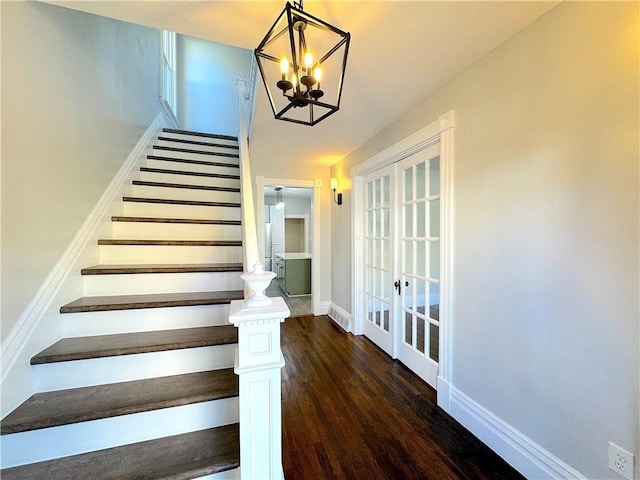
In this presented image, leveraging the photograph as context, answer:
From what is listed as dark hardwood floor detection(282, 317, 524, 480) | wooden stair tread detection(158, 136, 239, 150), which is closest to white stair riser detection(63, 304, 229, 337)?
dark hardwood floor detection(282, 317, 524, 480)

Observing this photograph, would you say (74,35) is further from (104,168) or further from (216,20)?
(216,20)

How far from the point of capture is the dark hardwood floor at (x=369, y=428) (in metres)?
1.47

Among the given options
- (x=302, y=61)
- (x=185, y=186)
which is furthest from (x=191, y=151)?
(x=302, y=61)

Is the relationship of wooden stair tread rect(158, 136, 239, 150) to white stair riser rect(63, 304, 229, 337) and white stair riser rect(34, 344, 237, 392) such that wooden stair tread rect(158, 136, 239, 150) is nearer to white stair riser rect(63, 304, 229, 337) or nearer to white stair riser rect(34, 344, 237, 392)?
white stair riser rect(63, 304, 229, 337)

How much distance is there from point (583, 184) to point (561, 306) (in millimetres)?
570

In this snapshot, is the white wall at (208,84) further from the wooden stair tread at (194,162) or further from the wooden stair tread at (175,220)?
the wooden stair tread at (175,220)

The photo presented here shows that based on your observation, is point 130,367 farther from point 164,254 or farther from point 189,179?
point 189,179

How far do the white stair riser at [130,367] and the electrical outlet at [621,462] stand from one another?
5.76ft

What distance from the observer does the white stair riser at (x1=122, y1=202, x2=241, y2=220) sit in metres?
2.27

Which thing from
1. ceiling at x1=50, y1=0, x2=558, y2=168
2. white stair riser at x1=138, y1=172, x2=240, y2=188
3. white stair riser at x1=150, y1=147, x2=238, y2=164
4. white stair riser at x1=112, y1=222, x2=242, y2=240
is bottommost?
white stair riser at x1=112, y1=222, x2=242, y2=240

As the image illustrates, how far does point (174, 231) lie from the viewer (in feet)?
7.19

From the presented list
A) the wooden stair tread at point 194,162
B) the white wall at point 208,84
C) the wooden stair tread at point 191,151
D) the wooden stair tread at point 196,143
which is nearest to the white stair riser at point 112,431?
the wooden stair tread at point 194,162

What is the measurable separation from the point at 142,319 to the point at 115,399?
1.43 feet

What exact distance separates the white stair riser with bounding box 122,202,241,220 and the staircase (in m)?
0.17
